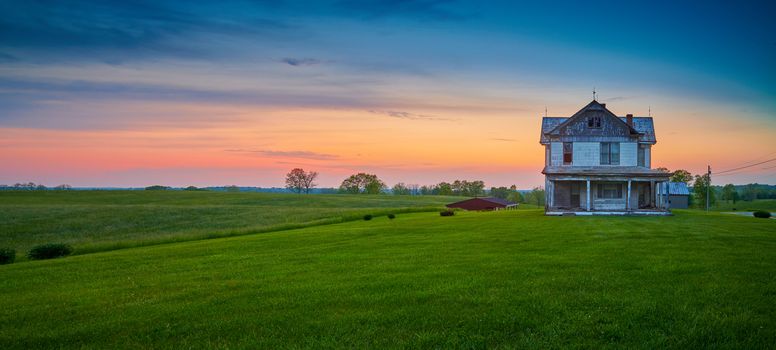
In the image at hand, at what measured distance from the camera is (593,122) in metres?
40.7

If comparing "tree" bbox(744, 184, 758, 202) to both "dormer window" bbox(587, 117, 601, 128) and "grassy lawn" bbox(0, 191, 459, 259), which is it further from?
"grassy lawn" bbox(0, 191, 459, 259)

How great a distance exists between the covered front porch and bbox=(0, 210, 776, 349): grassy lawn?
1901 centimetres

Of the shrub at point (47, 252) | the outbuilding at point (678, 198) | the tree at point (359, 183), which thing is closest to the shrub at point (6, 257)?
the shrub at point (47, 252)

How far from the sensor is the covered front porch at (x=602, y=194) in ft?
125

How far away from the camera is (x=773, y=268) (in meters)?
13.4

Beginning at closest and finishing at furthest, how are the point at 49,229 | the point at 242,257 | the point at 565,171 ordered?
the point at 242,257 → the point at 565,171 → the point at 49,229

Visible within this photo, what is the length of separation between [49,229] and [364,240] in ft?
116

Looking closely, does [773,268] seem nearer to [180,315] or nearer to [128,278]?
[180,315]

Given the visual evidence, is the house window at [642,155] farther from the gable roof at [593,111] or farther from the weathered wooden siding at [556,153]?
the weathered wooden siding at [556,153]

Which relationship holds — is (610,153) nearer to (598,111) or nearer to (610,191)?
(610,191)

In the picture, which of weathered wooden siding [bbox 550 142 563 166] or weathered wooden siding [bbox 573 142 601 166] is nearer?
weathered wooden siding [bbox 573 142 601 166]

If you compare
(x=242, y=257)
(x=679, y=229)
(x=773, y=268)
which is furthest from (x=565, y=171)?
(x=242, y=257)

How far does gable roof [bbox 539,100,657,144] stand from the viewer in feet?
133

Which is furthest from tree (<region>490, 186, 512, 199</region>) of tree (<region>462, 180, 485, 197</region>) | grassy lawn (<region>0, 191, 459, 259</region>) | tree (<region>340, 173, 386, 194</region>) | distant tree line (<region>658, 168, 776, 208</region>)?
grassy lawn (<region>0, 191, 459, 259</region>)
